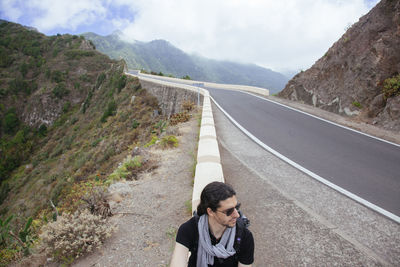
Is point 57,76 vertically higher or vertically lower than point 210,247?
lower

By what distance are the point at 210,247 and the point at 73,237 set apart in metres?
2.20

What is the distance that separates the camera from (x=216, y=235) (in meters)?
1.92

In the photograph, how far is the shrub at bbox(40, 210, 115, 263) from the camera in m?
2.94

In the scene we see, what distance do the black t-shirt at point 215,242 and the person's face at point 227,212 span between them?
181 mm

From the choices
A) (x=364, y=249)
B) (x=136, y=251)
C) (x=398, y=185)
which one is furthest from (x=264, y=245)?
(x=398, y=185)

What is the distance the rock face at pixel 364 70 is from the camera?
32.0 ft

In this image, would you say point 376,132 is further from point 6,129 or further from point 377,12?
point 6,129

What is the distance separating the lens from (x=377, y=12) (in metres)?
11.9

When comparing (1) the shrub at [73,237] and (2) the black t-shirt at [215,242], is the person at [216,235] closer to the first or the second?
(2) the black t-shirt at [215,242]

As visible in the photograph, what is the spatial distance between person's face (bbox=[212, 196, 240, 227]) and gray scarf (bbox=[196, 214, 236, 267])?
10 centimetres

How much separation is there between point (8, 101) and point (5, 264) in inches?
3088

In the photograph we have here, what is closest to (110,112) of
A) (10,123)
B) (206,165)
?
(206,165)

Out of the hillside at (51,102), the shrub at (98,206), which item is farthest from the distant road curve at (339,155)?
the hillside at (51,102)

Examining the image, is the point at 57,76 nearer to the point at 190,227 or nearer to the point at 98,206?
the point at 98,206
